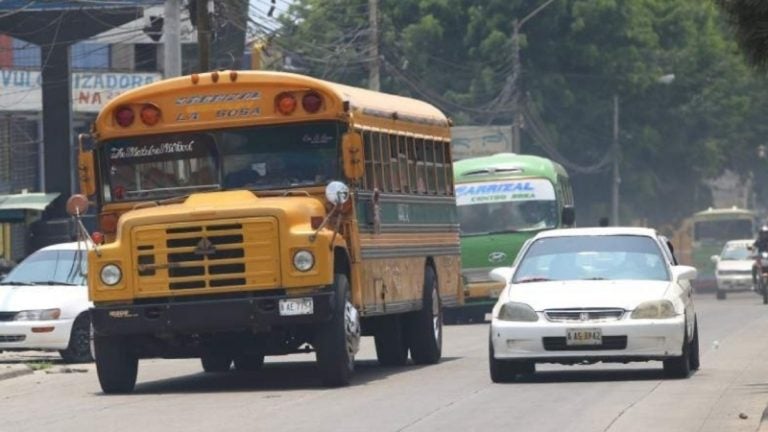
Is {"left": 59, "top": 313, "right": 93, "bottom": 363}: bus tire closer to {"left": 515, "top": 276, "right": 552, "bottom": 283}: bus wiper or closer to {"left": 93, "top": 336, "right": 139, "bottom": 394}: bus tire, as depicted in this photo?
{"left": 93, "top": 336, "right": 139, "bottom": 394}: bus tire

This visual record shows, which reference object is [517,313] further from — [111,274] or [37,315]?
[37,315]

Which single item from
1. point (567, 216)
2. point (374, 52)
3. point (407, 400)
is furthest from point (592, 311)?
point (374, 52)

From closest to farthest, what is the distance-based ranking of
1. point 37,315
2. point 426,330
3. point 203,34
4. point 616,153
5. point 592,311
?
point 592,311, point 426,330, point 37,315, point 203,34, point 616,153

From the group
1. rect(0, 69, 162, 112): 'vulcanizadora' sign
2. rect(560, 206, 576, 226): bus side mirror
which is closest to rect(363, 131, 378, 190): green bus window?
rect(560, 206, 576, 226): bus side mirror

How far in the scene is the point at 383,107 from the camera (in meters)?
20.9

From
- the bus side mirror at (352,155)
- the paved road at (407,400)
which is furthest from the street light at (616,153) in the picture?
the bus side mirror at (352,155)

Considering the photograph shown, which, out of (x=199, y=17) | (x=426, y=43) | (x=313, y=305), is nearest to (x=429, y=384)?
(x=313, y=305)

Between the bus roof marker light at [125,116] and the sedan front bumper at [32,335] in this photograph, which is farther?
the sedan front bumper at [32,335]

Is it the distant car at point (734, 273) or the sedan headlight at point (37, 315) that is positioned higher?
the distant car at point (734, 273)

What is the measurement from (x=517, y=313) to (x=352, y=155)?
88.3 inches

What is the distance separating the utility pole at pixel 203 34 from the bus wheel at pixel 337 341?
13.7m

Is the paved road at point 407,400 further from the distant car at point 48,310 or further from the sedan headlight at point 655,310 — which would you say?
the distant car at point 48,310

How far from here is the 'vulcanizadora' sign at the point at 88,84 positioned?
48000mm

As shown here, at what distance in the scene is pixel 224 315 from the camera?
17797mm
